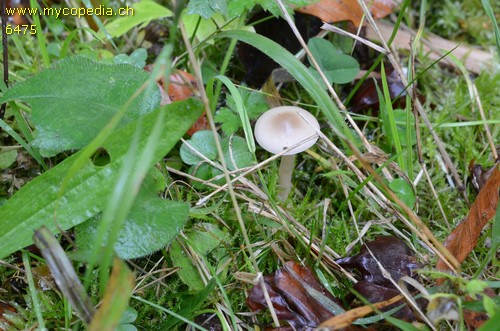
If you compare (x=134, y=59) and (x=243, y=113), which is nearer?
(x=243, y=113)

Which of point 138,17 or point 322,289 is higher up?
point 138,17

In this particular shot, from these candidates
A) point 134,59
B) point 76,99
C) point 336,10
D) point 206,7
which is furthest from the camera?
point 336,10

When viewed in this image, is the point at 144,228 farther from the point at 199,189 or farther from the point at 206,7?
the point at 206,7

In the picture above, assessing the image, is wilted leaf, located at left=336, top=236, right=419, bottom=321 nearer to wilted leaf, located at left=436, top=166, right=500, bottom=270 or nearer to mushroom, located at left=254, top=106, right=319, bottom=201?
wilted leaf, located at left=436, top=166, right=500, bottom=270

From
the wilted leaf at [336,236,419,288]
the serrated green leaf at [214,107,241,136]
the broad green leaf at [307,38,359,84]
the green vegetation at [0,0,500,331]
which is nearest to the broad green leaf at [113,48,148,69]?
the green vegetation at [0,0,500,331]

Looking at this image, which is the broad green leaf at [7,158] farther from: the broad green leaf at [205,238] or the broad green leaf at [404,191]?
the broad green leaf at [404,191]

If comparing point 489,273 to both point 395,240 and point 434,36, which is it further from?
point 434,36

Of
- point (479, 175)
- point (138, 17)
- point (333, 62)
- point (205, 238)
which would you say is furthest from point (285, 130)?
point (138, 17)

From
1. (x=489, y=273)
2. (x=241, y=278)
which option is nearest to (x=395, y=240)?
(x=489, y=273)
